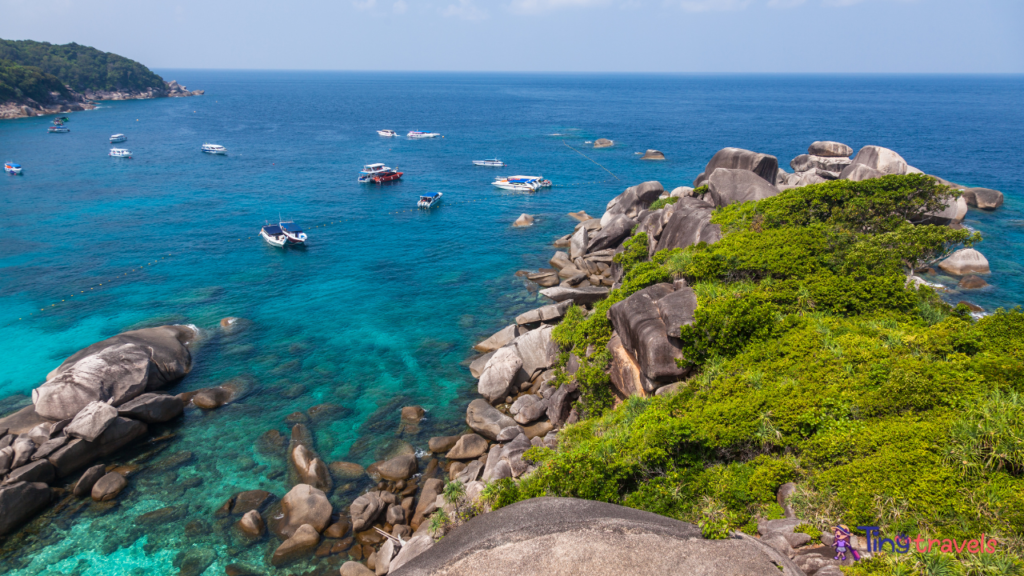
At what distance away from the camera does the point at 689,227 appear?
31188 mm

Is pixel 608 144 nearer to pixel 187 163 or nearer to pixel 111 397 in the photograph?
pixel 187 163

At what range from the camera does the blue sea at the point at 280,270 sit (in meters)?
23.0

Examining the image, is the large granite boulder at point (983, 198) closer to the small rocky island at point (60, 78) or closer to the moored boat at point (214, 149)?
the moored boat at point (214, 149)

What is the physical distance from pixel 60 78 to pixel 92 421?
208000 mm

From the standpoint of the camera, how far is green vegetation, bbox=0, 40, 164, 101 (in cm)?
13238

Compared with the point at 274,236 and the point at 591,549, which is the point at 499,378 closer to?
the point at 591,549

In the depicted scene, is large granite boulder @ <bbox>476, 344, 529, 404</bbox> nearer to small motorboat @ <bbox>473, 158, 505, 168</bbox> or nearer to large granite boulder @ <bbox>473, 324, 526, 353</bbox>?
large granite boulder @ <bbox>473, 324, 526, 353</bbox>

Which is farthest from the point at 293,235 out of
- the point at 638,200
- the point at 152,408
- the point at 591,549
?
the point at 591,549

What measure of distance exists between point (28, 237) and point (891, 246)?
7377cm

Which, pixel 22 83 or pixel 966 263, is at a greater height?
pixel 22 83

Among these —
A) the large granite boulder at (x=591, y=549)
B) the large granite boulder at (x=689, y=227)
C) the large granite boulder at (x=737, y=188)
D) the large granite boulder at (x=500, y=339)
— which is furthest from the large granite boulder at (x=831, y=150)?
the large granite boulder at (x=591, y=549)

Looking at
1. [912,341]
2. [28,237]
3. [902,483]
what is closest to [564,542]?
[902,483]

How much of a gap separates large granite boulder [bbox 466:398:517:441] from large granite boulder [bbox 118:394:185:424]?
1609 cm

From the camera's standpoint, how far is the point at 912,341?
54.0 ft
